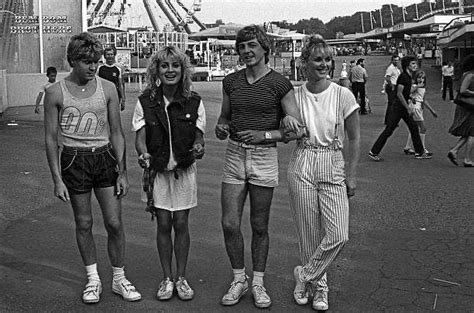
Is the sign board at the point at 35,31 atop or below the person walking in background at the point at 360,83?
atop

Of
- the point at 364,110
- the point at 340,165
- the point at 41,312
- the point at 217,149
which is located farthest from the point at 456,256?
the point at 364,110

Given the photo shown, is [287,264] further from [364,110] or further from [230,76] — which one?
[364,110]

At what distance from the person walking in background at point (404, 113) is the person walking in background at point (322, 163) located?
6612 mm

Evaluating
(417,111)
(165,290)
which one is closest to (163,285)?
(165,290)

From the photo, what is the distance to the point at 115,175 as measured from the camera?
16.1 ft

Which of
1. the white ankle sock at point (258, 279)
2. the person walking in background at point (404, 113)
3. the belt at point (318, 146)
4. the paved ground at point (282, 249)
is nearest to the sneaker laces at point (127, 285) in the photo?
the paved ground at point (282, 249)

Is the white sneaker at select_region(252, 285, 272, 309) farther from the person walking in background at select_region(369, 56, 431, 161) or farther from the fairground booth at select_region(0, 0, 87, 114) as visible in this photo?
the fairground booth at select_region(0, 0, 87, 114)

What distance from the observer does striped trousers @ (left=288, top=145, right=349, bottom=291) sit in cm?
459

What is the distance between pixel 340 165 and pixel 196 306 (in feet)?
4.44

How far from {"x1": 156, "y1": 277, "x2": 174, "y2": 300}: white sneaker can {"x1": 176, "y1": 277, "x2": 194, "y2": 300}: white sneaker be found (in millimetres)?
51

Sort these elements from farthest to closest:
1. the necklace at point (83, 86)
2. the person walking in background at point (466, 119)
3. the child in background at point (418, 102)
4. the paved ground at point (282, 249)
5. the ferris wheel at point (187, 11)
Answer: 1. the ferris wheel at point (187, 11)
2. the child in background at point (418, 102)
3. the person walking in background at point (466, 119)
4. the paved ground at point (282, 249)
5. the necklace at point (83, 86)

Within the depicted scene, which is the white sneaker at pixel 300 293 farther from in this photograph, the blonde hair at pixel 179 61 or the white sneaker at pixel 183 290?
the blonde hair at pixel 179 61

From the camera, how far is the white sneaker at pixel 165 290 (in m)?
4.90

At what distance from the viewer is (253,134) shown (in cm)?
463
